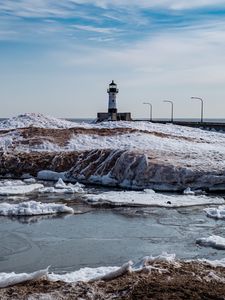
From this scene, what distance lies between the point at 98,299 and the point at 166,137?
114ft

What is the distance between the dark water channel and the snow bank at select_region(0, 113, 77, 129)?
115ft

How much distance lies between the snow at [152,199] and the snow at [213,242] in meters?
7.42

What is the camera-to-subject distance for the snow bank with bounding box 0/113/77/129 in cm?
5791

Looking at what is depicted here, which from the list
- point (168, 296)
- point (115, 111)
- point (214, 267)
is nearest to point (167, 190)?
point (214, 267)

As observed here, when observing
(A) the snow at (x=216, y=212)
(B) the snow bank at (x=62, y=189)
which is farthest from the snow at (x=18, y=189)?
(A) the snow at (x=216, y=212)

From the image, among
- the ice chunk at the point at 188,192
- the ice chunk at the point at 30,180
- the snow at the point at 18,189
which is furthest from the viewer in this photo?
the ice chunk at the point at 30,180

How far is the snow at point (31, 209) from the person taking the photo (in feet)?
73.7

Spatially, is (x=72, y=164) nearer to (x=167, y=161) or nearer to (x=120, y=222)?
(x=167, y=161)

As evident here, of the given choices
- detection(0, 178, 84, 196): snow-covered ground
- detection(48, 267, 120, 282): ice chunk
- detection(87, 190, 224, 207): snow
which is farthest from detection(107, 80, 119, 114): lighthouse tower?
detection(48, 267, 120, 282): ice chunk

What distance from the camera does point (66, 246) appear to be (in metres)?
17.1

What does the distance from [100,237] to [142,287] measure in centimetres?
615

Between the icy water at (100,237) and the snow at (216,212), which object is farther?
the snow at (216,212)

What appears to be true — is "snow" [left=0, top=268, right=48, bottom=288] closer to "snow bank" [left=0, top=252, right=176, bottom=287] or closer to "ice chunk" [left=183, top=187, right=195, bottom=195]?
"snow bank" [left=0, top=252, right=176, bottom=287]

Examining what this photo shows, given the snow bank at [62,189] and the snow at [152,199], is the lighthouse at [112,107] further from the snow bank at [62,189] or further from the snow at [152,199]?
the snow at [152,199]
